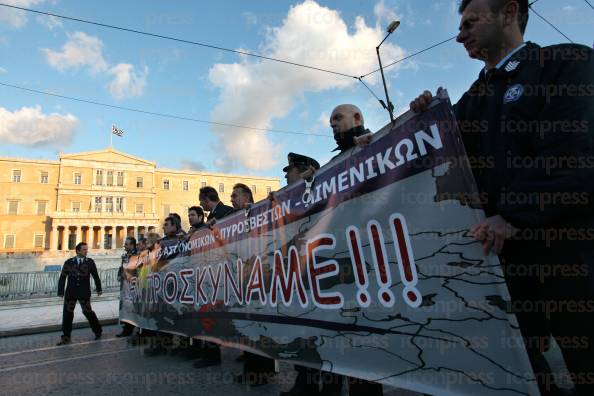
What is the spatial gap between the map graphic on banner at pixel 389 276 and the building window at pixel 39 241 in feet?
218

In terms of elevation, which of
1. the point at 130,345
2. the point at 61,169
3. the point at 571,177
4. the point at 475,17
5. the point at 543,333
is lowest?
the point at 130,345

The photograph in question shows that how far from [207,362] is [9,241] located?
66.8 metres

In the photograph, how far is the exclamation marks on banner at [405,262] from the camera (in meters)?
1.81

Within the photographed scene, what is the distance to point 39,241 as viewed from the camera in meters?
56.1

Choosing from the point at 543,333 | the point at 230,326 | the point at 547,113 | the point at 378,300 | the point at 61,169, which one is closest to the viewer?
the point at 547,113

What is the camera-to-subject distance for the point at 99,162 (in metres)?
60.9

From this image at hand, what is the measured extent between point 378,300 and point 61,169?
6836cm

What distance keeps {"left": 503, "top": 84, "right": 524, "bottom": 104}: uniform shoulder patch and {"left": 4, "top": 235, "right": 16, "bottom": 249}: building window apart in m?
70.1

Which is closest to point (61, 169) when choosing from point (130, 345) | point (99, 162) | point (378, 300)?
point (99, 162)

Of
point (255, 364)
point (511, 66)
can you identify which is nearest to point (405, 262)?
point (511, 66)

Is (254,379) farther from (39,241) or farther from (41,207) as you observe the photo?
(41,207)

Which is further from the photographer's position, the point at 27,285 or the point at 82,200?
the point at 82,200

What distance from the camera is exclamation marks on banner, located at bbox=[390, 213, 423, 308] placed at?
181cm

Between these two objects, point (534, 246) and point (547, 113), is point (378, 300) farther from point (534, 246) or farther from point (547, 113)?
point (547, 113)
